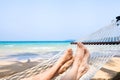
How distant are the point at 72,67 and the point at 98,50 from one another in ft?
2.28

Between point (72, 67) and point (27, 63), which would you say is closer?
point (72, 67)

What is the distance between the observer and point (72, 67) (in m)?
2.26

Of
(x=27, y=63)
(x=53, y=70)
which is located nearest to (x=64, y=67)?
(x=53, y=70)

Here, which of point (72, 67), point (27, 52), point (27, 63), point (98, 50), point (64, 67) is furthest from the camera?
point (27, 52)

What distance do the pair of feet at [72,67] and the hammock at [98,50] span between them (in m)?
0.19

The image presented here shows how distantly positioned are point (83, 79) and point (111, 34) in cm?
77

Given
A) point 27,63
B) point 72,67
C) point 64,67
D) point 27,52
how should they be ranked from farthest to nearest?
point 27,52
point 27,63
point 64,67
point 72,67

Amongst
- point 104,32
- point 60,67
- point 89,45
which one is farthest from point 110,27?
point 60,67

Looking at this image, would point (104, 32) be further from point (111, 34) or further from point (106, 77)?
point (106, 77)

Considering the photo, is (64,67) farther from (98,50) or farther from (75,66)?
(98,50)

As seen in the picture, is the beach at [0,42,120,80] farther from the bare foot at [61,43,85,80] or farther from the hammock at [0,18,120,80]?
the bare foot at [61,43,85,80]

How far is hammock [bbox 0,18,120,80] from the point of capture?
2713mm

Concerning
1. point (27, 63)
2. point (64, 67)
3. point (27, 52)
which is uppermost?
point (64, 67)

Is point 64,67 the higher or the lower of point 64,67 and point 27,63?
the higher
